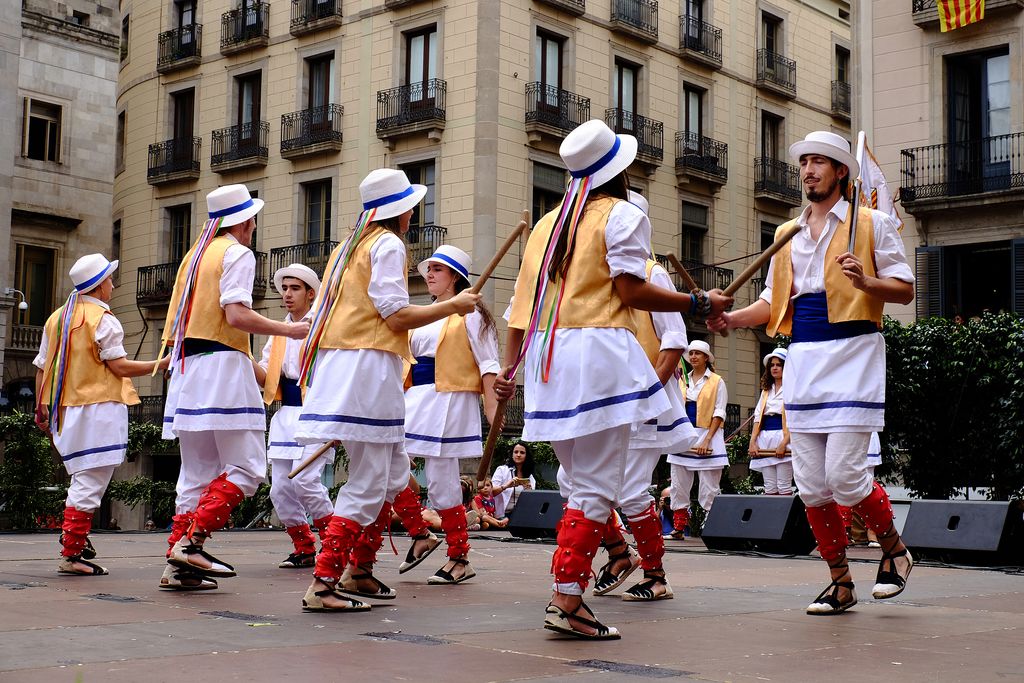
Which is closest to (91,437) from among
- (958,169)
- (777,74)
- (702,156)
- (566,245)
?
(566,245)

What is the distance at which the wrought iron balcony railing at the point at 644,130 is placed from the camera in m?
32.9

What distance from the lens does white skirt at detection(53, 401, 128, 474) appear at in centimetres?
899

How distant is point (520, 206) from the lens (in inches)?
1215

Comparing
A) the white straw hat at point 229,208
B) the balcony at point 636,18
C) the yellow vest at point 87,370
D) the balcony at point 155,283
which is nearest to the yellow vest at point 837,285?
the white straw hat at point 229,208

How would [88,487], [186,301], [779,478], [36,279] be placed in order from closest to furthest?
[186,301]
[88,487]
[779,478]
[36,279]

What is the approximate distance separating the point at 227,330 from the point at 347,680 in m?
3.91

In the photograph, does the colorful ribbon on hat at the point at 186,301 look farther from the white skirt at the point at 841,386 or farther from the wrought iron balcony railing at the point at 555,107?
the wrought iron balcony railing at the point at 555,107

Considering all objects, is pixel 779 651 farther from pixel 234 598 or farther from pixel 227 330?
pixel 227 330

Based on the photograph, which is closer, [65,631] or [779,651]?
[779,651]

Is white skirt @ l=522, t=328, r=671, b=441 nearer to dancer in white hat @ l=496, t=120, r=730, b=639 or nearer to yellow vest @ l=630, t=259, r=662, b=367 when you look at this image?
dancer in white hat @ l=496, t=120, r=730, b=639

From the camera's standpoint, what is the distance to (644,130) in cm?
3353

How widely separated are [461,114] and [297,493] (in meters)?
22.2

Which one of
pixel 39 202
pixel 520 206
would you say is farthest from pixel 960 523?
pixel 39 202

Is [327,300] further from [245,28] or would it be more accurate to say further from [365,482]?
[245,28]
